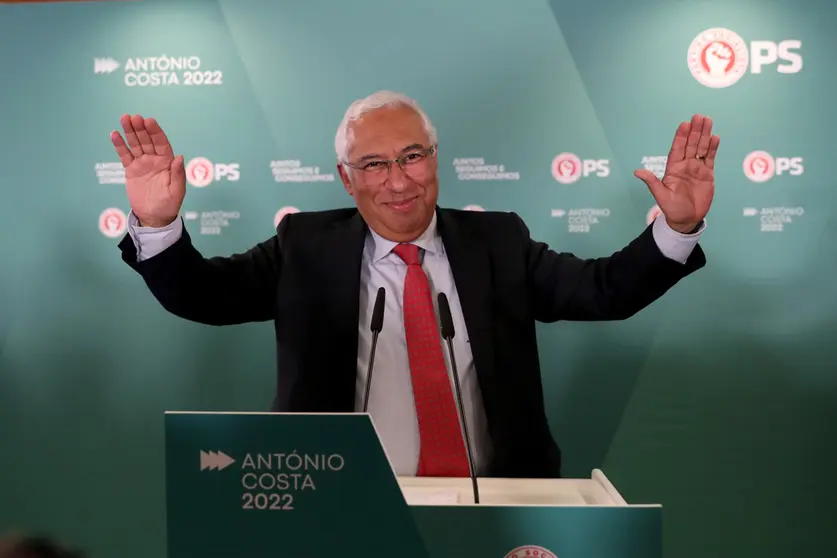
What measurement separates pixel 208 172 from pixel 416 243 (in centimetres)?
135

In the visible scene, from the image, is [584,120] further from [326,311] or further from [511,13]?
[326,311]

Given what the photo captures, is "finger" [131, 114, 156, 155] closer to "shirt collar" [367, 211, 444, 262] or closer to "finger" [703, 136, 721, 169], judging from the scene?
"shirt collar" [367, 211, 444, 262]

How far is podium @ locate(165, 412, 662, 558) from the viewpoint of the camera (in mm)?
1022

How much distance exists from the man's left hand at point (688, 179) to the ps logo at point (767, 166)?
1.22 meters

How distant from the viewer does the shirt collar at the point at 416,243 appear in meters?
2.17

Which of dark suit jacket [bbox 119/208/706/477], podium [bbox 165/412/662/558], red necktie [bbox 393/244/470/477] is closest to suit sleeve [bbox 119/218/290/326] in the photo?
dark suit jacket [bbox 119/208/706/477]

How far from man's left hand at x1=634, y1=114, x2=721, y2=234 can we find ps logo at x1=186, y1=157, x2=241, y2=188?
5.90ft

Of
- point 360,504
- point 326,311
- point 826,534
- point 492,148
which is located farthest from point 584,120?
point 360,504

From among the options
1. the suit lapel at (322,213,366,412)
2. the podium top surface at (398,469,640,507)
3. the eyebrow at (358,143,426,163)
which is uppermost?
the eyebrow at (358,143,426,163)

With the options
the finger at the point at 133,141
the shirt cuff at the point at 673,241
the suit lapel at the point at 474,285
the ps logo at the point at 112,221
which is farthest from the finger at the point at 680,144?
the ps logo at the point at 112,221

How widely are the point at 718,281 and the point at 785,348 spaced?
1.19 ft

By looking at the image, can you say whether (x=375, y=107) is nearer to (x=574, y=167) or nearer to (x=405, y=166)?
(x=405, y=166)

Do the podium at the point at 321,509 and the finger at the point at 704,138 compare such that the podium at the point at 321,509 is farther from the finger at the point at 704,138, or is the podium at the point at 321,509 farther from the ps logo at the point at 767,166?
the ps logo at the point at 767,166

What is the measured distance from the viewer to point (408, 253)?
2141mm
